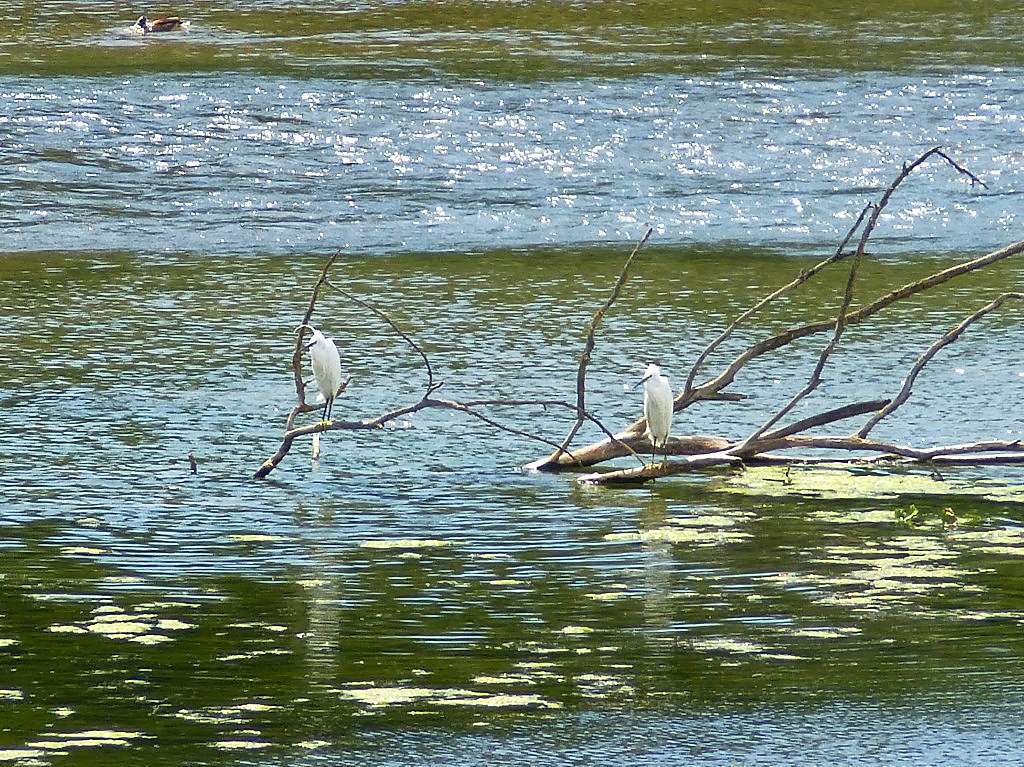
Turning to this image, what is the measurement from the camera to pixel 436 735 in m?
4.96

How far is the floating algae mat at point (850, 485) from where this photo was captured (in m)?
7.30

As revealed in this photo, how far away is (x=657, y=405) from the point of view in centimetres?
734

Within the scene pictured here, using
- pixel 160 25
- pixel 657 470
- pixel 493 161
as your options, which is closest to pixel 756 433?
pixel 657 470

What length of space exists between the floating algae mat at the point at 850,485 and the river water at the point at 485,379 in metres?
0.02

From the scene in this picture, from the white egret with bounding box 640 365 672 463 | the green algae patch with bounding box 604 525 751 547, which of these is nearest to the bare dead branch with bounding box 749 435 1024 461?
the white egret with bounding box 640 365 672 463

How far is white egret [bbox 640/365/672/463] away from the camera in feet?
24.1

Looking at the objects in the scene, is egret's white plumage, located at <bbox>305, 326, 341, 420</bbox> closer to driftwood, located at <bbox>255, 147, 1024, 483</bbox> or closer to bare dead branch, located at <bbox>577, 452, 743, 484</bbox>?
driftwood, located at <bbox>255, 147, 1024, 483</bbox>

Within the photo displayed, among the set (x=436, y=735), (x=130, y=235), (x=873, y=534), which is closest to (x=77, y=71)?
(x=130, y=235)

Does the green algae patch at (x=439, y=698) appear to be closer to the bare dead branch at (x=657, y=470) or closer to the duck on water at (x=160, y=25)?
the bare dead branch at (x=657, y=470)

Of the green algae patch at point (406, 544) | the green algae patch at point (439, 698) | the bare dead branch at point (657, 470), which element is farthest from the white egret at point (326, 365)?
the green algae patch at point (439, 698)

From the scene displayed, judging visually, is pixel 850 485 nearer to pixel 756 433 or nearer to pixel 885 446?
pixel 885 446

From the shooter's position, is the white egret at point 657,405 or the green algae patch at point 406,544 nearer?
the green algae patch at point 406,544

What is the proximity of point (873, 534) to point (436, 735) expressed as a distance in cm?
231

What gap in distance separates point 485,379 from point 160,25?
33.7 ft
